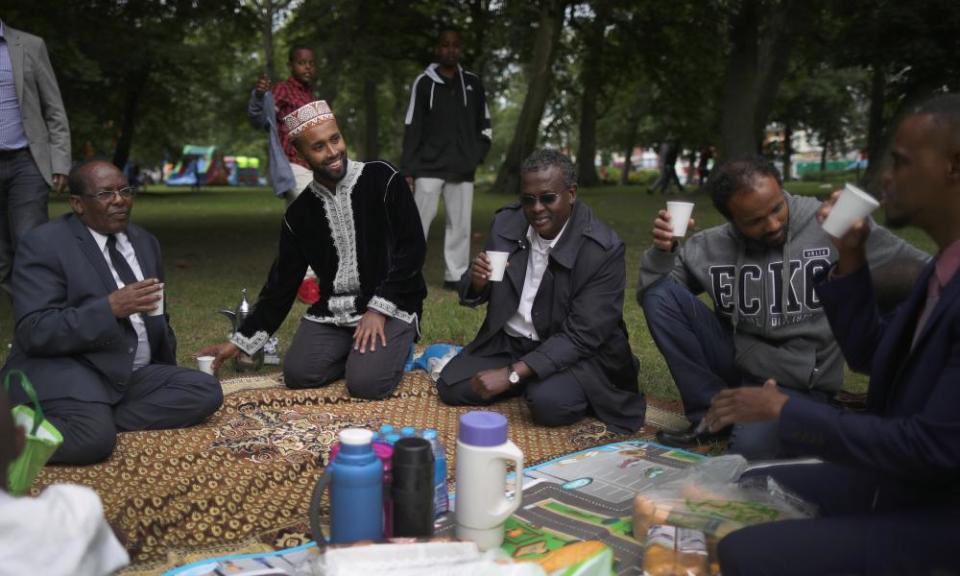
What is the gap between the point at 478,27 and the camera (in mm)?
21062

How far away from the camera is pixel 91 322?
3.69 m

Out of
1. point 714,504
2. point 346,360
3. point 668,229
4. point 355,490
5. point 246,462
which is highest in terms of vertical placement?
point 668,229

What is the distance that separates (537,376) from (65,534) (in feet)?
8.95

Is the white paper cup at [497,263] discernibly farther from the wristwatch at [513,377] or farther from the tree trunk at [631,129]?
the tree trunk at [631,129]

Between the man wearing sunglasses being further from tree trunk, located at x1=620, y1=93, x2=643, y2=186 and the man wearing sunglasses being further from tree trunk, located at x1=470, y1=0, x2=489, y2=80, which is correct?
tree trunk, located at x1=620, y1=93, x2=643, y2=186

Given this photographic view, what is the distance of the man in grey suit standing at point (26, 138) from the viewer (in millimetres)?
5730

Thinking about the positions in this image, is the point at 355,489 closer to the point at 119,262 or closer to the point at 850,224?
the point at 850,224

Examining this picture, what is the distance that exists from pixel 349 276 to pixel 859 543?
3500mm

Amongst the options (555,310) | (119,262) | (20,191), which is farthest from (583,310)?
(20,191)

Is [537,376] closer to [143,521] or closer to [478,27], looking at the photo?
[143,521]

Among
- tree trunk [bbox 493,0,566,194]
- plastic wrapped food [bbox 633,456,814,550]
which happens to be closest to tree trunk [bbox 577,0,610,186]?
tree trunk [bbox 493,0,566,194]

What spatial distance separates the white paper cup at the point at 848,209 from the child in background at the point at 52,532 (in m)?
2.25

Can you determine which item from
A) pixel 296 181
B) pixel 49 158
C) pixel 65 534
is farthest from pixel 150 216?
pixel 65 534

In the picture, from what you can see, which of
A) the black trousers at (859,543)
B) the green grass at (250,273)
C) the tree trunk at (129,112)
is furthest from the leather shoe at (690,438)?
the tree trunk at (129,112)
